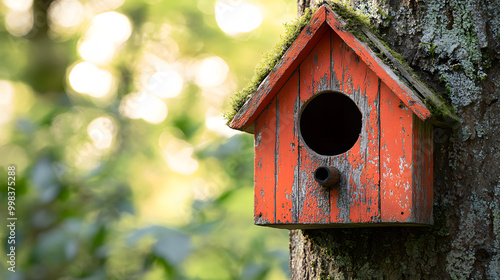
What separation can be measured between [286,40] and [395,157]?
551mm

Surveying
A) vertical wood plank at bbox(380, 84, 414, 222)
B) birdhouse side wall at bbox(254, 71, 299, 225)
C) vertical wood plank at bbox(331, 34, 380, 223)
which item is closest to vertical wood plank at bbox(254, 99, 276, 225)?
birdhouse side wall at bbox(254, 71, 299, 225)

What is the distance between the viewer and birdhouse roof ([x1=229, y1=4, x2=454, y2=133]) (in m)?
1.32

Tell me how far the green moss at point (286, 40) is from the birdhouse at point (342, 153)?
0.04m

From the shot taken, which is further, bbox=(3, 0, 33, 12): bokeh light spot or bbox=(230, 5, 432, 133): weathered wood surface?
bbox=(3, 0, 33, 12): bokeh light spot

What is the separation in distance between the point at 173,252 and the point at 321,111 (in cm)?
104

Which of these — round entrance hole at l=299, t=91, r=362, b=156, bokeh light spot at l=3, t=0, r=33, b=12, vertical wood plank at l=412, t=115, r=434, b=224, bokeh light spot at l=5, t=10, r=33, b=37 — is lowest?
vertical wood plank at l=412, t=115, r=434, b=224

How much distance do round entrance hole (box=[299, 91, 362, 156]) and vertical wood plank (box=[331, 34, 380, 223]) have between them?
0.16 meters

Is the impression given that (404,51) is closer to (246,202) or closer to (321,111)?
(321,111)

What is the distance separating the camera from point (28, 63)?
5719 mm

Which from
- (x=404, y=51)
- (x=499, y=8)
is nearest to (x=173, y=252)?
(x=404, y=51)

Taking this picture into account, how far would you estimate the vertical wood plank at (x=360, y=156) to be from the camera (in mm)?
1354

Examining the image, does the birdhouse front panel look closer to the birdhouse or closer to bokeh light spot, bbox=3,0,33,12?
the birdhouse

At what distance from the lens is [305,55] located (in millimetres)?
1531

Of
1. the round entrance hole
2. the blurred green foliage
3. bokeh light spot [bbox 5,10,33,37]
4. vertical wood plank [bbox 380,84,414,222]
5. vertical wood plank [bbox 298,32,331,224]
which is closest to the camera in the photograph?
vertical wood plank [bbox 380,84,414,222]
